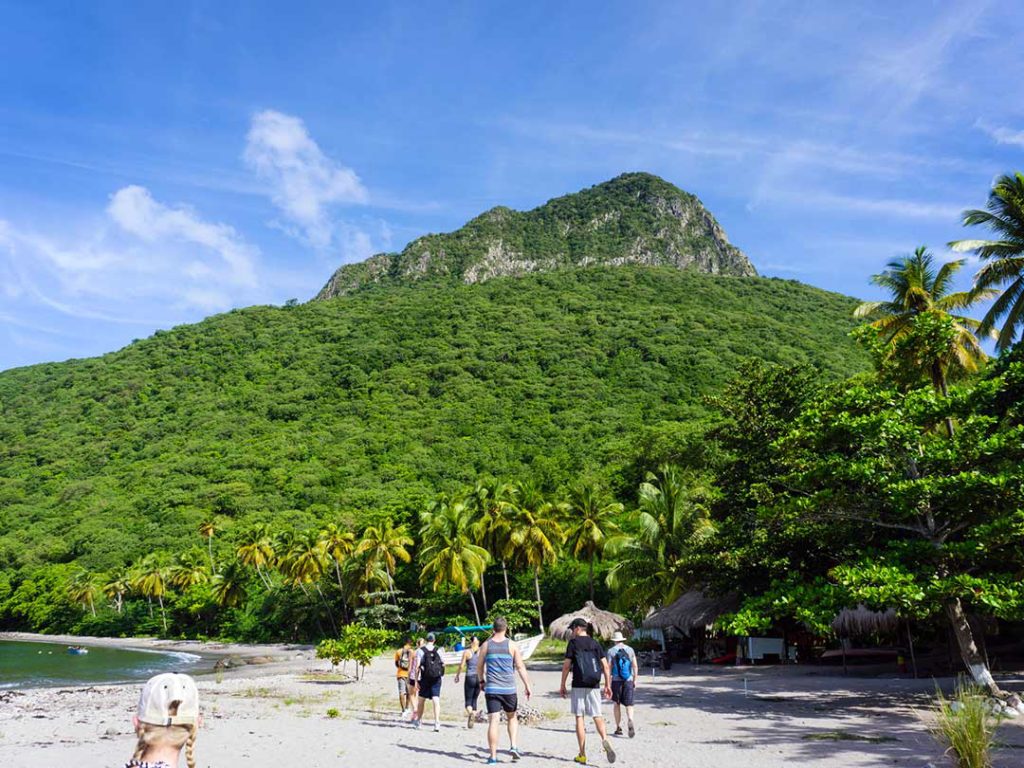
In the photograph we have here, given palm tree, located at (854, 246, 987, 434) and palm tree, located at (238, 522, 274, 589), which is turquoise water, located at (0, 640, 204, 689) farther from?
palm tree, located at (854, 246, 987, 434)

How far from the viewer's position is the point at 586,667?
7.87 metres

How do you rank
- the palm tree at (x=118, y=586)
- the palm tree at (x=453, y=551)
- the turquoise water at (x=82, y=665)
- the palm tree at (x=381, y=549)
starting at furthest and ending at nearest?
the palm tree at (x=118, y=586) → the palm tree at (x=381, y=549) → the palm tree at (x=453, y=551) → the turquoise water at (x=82, y=665)

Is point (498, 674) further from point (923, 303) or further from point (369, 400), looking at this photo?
point (369, 400)

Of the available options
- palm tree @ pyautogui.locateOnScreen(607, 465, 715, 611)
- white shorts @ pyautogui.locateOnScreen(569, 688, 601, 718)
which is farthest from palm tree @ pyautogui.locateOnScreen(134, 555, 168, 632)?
white shorts @ pyautogui.locateOnScreen(569, 688, 601, 718)

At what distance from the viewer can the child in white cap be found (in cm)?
392

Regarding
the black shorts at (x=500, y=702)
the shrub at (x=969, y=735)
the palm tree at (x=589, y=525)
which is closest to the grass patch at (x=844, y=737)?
the shrub at (x=969, y=735)

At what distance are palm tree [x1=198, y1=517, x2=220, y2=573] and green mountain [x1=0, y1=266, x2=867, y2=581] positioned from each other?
2.52 meters

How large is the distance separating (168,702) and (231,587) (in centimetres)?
5612

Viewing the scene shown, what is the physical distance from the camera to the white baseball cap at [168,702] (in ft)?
13.0

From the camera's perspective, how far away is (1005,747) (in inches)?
334

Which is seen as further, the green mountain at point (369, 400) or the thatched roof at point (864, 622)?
the green mountain at point (369, 400)

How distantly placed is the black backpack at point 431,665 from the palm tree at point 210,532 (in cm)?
5669

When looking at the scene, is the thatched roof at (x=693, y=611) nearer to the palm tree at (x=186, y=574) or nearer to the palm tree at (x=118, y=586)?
the palm tree at (x=186, y=574)

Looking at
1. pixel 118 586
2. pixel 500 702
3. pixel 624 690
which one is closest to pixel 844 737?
pixel 624 690
